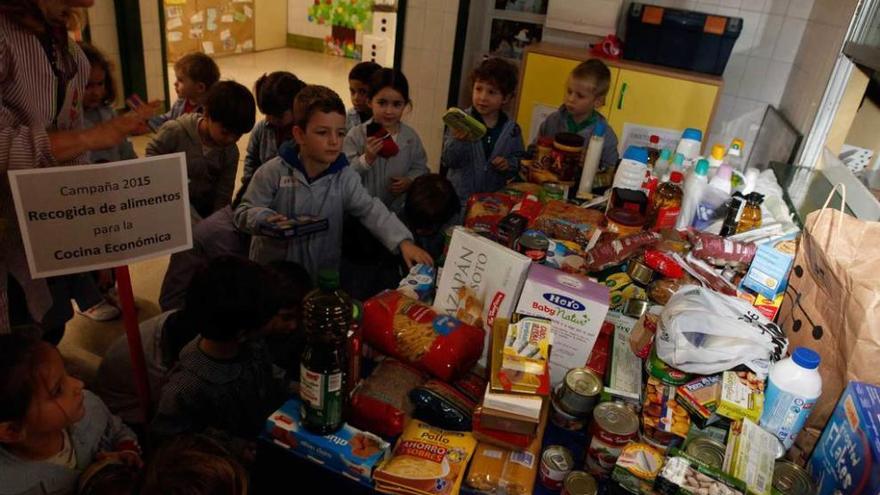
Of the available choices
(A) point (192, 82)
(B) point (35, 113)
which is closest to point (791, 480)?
(B) point (35, 113)

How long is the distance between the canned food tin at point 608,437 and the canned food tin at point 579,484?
44mm

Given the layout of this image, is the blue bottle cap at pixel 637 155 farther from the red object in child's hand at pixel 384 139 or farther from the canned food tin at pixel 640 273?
the red object in child's hand at pixel 384 139

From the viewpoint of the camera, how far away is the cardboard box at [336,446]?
1235 millimetres

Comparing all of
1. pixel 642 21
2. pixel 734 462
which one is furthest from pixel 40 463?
pixel 642 21

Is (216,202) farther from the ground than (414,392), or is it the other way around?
(414,392)

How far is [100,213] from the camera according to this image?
5.49ft

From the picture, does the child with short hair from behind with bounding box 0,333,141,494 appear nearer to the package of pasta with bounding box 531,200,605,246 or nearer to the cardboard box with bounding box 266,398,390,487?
the cardboard box with bounding box 266,398,390,487

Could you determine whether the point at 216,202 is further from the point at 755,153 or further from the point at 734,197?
the point at 755,153

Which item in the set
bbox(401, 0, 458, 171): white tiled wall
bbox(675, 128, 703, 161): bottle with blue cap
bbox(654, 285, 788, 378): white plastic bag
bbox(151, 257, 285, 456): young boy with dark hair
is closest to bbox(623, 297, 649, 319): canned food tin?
bbox(654, 285, 788, 378): white plastic bag

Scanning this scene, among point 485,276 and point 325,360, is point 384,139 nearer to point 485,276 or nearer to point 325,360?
point 485,276

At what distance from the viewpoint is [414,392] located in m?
1.41

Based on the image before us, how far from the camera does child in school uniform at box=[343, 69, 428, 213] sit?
3.02 metres

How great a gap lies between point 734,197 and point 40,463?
2.28 m

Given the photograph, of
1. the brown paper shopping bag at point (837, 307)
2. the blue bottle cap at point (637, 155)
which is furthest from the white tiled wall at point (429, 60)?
the brown paper shopping bag at point (837, 307)
